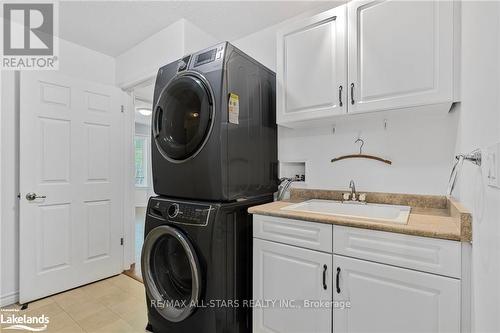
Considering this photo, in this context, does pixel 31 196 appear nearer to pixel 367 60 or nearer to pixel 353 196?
pixel 353 196

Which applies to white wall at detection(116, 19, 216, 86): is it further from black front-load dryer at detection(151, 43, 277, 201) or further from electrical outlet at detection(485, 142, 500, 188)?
electrical outlet at detection(485, 142, 500, 188)

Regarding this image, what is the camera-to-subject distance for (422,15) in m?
1.30

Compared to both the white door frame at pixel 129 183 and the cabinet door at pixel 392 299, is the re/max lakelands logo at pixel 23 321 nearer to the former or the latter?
the white door frame at pixel 129 183

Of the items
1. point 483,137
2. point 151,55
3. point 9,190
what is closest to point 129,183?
point 9,190

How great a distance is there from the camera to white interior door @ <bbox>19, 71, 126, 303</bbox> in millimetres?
2117

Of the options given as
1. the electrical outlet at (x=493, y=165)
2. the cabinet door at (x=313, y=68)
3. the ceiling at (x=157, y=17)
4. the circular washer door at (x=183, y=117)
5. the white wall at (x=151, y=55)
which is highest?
the ceiling at (x=157, y=17)

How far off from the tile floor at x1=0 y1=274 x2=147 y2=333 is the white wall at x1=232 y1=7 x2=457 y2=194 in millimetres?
1716

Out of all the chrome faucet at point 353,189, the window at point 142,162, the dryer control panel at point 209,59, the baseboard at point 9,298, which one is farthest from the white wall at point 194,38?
the window at point 142,162

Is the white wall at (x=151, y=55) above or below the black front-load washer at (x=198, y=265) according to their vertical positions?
above

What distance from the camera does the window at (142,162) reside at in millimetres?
6703

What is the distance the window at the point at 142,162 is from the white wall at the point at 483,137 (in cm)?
673

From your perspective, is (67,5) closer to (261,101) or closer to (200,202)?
(261,101)

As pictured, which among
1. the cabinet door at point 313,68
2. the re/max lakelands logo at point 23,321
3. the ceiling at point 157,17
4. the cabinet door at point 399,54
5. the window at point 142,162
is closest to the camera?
the cabinet door at point 399,54

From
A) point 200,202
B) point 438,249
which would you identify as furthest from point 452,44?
point 200,202
